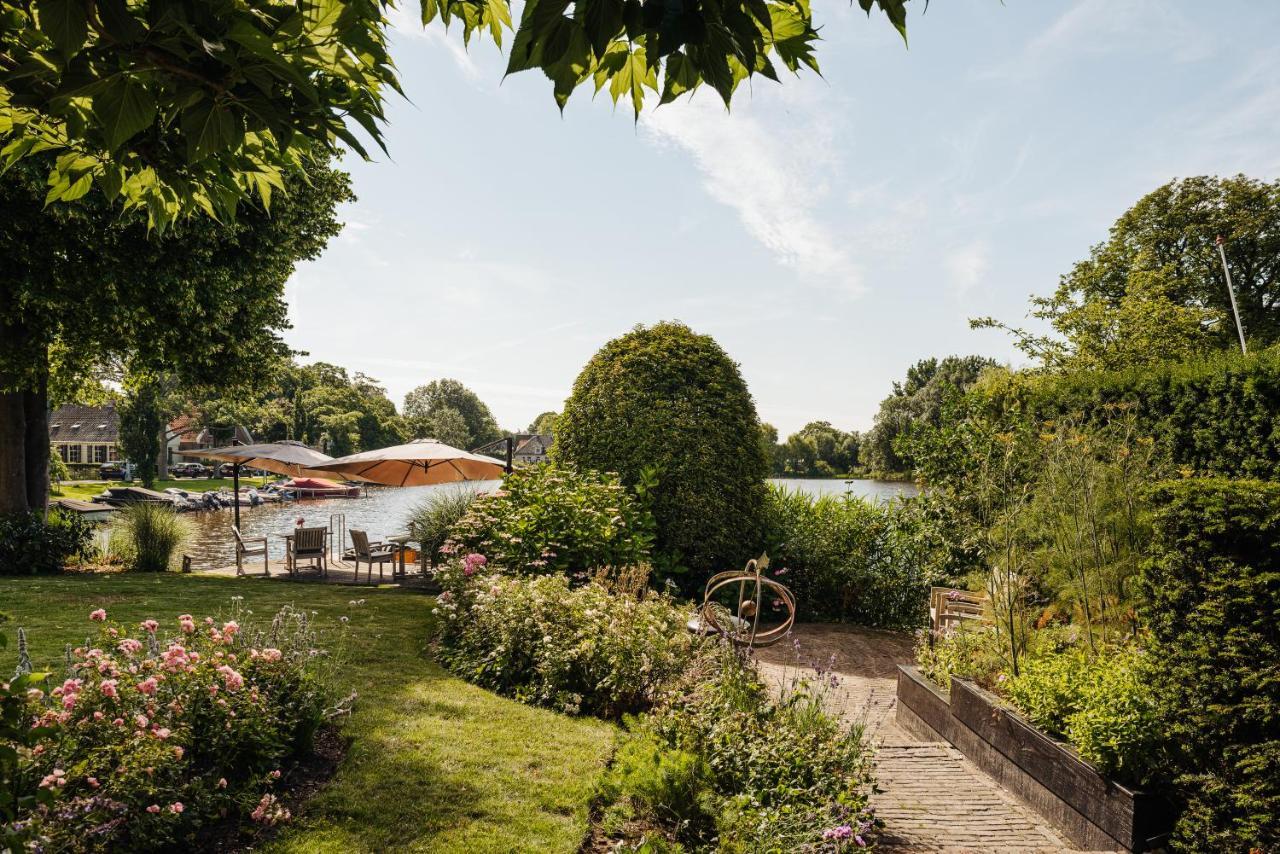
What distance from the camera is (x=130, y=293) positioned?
10180mm

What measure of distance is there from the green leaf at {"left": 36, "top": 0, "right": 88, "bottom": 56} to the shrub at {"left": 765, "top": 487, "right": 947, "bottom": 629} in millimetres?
9209

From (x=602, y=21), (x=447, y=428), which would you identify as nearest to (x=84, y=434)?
(x=447, y=428)

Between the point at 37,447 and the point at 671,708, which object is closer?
the point at 671,708

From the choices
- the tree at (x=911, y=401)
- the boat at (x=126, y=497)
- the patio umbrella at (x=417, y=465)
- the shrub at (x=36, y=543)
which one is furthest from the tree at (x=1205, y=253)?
the boat at (x=126, y=497)

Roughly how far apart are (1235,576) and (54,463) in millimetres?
34692

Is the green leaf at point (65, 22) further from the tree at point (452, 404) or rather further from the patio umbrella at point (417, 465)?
the tree at point (452, 404)

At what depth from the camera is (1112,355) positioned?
56.1ft

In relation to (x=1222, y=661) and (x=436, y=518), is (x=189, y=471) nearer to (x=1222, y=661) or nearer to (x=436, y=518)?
(x=436, y=518)

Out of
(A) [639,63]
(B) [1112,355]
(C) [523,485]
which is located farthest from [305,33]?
(B) [1112,355]

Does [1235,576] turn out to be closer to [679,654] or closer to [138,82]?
[679,654]

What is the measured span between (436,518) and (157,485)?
39.1 m

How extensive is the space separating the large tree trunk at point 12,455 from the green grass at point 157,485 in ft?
77.2

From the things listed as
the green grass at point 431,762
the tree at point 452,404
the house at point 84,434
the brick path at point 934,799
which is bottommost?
the brick path at point 934,799

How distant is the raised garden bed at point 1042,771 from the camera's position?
3.59 metres
